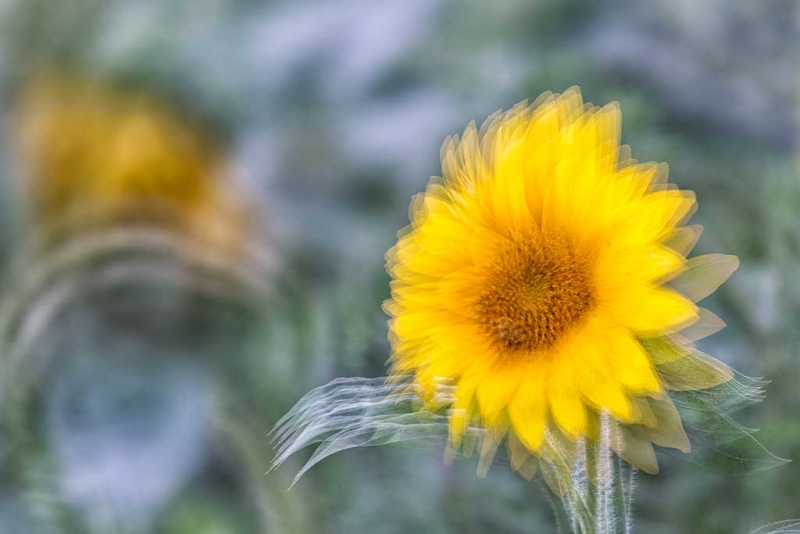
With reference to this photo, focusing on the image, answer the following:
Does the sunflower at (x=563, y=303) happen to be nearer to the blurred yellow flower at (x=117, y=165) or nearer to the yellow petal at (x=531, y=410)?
the yellow petal at (x=531, y=410)

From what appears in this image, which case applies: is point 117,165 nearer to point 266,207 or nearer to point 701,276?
point 266,207

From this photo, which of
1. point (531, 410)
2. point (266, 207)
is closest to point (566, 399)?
point (531, 410)

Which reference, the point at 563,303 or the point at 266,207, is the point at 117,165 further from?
the point at 563,303

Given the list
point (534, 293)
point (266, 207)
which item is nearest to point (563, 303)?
point (534, 293)

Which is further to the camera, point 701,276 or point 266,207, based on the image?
point 266,207

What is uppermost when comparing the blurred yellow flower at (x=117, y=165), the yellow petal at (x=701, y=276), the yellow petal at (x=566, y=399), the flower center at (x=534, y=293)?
the blurred yellow flower at (x=117, y=165)

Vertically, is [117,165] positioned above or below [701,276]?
above

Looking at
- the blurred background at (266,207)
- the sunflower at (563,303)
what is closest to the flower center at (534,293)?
the sunflower at (563,303)

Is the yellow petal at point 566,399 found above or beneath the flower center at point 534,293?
beneath
